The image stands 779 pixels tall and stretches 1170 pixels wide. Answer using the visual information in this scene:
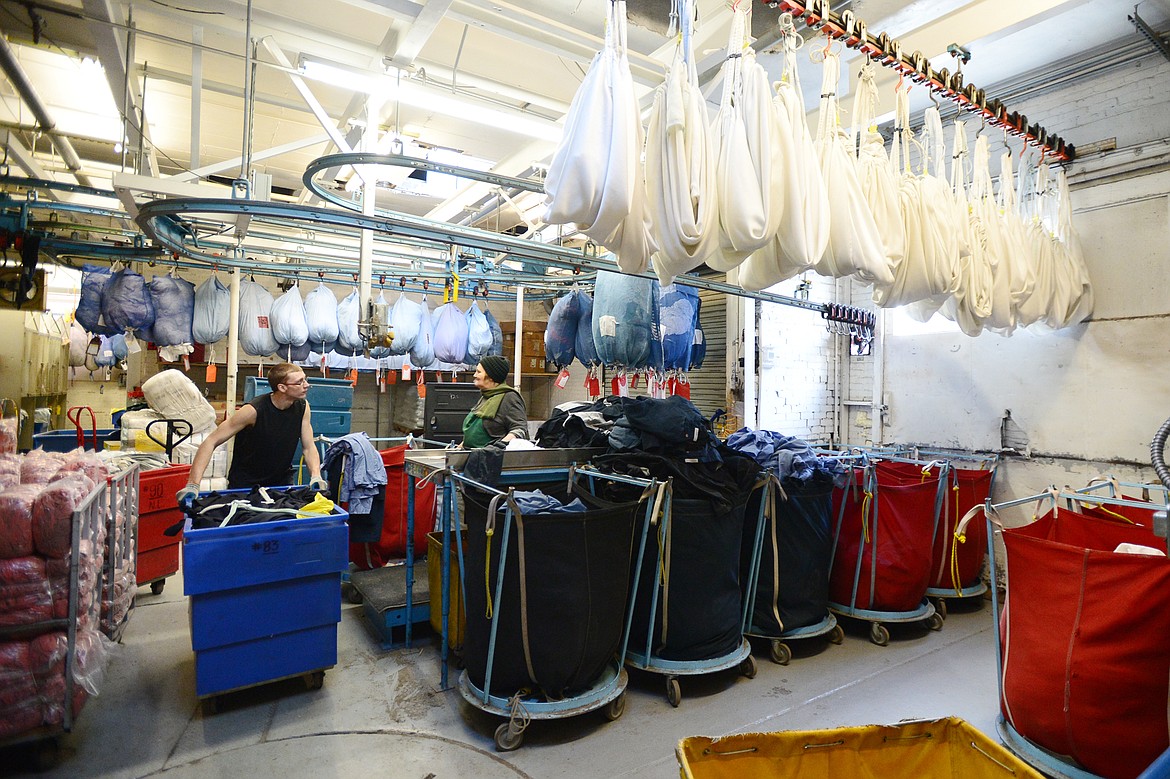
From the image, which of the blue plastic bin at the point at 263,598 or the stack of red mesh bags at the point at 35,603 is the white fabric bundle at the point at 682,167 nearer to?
the blue plastic bin at the point at 263,598

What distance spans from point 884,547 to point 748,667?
45.4 inches

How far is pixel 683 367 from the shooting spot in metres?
3.92

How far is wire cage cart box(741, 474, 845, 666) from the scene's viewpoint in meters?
3.05

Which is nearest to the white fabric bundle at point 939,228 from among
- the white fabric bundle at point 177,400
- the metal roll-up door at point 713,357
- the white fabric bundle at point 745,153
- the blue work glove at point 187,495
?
the white fabric bundle at point 745,153

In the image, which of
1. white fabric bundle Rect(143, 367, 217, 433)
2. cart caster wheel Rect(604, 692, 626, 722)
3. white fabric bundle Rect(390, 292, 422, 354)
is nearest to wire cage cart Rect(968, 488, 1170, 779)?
cart caster wheel Rect(604, 692, 626, 722)

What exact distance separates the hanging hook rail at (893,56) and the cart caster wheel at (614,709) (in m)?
2.82

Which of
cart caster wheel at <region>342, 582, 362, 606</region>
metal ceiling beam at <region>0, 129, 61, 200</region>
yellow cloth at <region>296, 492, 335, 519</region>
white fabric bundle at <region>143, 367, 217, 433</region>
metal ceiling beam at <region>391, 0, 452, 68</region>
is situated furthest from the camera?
white fabric bundle at <region>143, 367, 217, 433</region>

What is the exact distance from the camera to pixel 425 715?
2.49 metres

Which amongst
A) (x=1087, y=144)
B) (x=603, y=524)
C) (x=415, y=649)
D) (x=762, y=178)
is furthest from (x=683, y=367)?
(x=1087, y=144)

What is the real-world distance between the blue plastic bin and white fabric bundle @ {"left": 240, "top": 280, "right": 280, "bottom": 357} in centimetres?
311

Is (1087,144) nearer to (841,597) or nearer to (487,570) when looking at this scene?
(841,597)

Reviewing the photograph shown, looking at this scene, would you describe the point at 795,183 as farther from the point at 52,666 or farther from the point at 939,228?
the point at 52,666

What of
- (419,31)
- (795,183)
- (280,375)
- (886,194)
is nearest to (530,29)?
(419,31)

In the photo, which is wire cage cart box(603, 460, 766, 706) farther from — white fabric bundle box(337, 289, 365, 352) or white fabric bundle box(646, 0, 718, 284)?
white fabric bundle box(337, 289, 365, 352)
